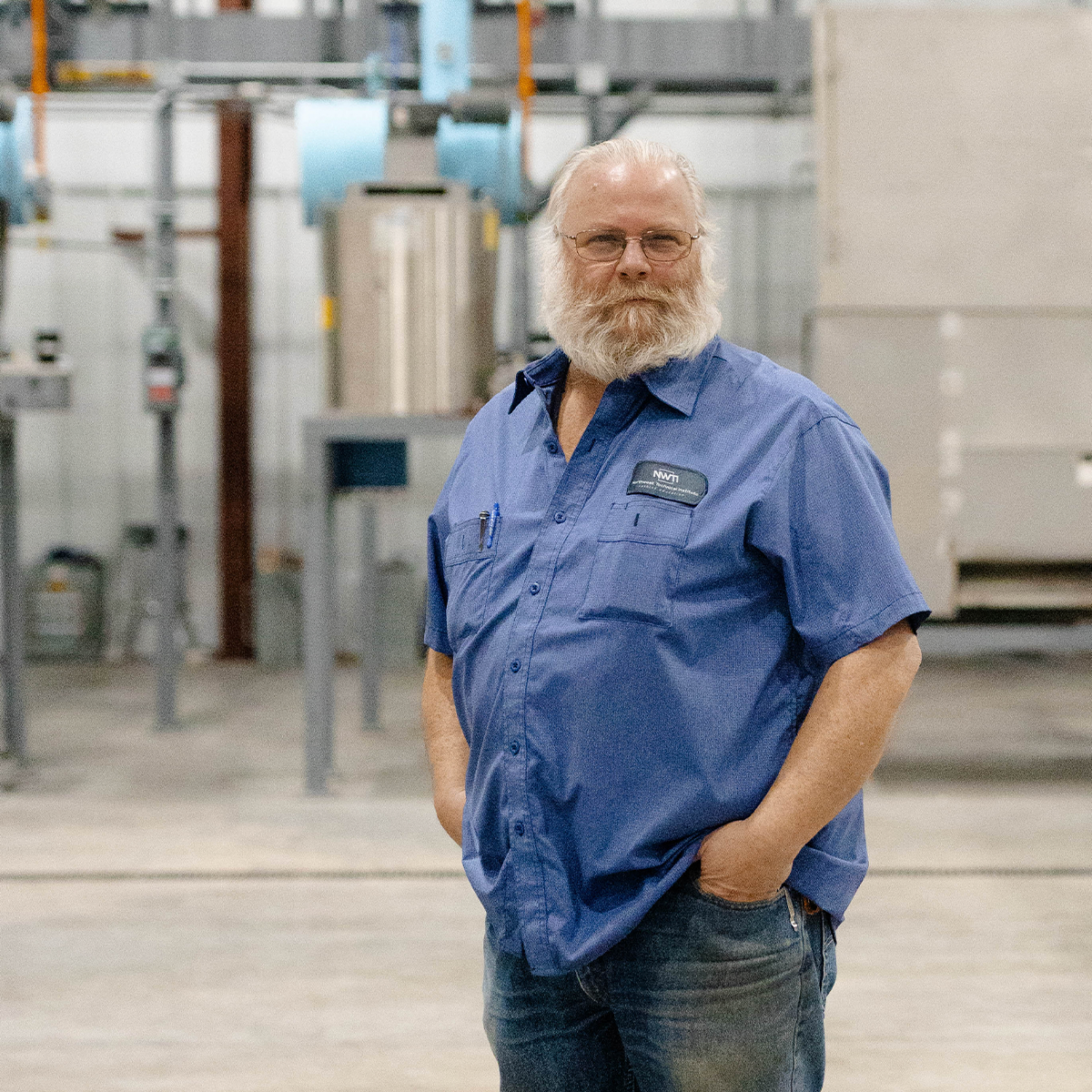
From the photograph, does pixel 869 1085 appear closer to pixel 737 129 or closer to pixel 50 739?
pixel 50 739

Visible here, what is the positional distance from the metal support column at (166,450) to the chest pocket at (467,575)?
14.9ft

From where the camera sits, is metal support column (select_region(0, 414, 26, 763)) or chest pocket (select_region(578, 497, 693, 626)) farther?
metal support column (select_region(0, 414, 26, 763))

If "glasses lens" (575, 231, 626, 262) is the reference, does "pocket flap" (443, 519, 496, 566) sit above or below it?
below

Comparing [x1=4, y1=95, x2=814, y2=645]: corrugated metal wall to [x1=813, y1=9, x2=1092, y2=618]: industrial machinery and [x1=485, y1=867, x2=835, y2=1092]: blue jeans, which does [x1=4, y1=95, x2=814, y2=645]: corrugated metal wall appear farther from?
[x1=485, y1=867, x2=835, y2=1092]: blue jeans

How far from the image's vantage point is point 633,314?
1.49m

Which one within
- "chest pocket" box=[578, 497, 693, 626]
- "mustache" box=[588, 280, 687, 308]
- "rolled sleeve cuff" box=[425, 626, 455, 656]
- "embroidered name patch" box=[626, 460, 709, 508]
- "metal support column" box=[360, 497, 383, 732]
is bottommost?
"metal support column" box=[360, 497, 383, 732]

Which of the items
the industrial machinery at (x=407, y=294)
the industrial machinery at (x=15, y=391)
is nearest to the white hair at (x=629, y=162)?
the industrial machinery at (x=407, y=294)

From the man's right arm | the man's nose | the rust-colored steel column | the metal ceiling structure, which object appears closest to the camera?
the man's nose

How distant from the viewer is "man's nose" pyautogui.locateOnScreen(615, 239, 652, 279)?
147cm

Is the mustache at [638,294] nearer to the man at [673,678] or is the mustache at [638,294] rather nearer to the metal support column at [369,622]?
the man at [673,678]

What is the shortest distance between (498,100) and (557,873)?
4.06 meters

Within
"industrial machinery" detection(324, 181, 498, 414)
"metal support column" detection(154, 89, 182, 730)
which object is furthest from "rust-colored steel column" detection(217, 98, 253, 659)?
"industrial machinery" detection(324, 181, 498, 414)

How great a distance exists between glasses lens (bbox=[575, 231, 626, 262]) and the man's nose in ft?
0.04

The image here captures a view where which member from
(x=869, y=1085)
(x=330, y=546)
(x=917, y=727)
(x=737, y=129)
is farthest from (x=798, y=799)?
(x=737, y=129)
